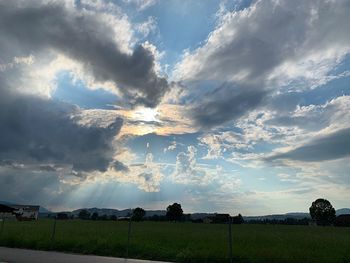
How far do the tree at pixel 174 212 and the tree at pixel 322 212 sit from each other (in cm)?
5314

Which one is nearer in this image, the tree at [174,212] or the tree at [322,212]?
the tree at [322,212]

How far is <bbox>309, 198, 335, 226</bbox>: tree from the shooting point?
152 meters

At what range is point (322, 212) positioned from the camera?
506ft

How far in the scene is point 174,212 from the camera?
17162cm

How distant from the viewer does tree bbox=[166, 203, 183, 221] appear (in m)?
171

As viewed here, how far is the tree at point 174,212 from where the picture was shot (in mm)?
171375

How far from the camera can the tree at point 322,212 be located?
152250 millimetres

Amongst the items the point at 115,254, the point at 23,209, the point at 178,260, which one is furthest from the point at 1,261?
the point at 23,209

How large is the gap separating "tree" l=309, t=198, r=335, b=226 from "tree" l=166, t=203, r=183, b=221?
53.1m

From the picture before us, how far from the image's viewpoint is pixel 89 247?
2055 centimetres

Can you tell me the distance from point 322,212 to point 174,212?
5903cm

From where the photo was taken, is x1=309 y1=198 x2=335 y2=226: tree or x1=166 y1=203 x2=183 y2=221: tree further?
x1=166 y1=203 x2=183 y2=221: tree

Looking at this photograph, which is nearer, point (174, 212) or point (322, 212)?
point (322, 212)

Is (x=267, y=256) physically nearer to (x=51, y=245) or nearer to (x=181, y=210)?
(x=51, y=245)
